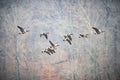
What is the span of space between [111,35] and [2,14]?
1.74m

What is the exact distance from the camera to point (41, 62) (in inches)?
122

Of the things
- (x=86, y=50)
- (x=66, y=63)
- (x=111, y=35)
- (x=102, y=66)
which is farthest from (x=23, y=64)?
(x=111, y=35)

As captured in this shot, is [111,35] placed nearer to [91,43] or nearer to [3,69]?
[91,43]

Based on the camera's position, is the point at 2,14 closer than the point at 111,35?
Yes

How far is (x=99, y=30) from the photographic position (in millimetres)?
3307

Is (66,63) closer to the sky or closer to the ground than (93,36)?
closer to the ground

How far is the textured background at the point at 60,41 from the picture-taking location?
3061 mm

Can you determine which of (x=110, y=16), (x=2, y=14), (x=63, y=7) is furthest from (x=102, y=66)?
(x=2, y=14)

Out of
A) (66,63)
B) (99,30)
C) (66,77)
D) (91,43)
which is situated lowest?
(66,77)

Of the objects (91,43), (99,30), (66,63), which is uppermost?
(99,30)

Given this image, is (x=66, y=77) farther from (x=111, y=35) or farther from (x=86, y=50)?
(x=111, y=35)

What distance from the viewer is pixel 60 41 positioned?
317 centimetres

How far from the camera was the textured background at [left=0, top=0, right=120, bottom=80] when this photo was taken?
3061 millimetres

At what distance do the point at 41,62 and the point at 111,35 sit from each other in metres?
1.22
